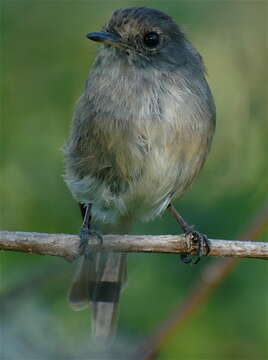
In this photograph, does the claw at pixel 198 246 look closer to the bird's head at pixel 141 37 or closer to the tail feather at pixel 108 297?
the tail feather at pixel 108 297

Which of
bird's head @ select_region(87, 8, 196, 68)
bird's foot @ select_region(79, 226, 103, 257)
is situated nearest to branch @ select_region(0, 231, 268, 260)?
bird's foot @ select_region(79, 226, 103, 257)

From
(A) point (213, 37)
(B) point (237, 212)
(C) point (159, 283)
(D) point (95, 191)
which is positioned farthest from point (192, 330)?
(A) point (213, 37)

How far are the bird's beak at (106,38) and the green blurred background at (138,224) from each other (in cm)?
82

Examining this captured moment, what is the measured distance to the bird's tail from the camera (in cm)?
525

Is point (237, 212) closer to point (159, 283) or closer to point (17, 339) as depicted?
point (159, 283)

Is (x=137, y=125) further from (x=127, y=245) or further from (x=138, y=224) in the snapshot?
(x=138, y=224)

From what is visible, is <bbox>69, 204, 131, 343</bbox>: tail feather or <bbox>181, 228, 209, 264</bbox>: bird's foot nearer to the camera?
<bbox>181, 228, 209, 264</bbox>: bird's foot

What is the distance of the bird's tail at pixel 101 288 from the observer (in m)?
5.25

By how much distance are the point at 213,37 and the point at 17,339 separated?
2.73m

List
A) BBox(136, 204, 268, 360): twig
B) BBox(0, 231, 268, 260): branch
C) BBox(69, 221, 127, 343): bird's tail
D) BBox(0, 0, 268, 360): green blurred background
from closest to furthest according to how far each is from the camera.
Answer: BBox(136, 204, 268, 360): twig < BBox(0, 231, 268, 260): branch < BBox(0, 0, 268, 360): green blurred background < BBox(69, 221, 127, 343): bird's tail

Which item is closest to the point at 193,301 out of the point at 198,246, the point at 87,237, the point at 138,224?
the point at 198,246

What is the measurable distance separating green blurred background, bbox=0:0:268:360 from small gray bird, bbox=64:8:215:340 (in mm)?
161

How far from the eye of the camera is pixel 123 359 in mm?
4355

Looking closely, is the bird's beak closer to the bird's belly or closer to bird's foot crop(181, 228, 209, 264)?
the bird's belly
